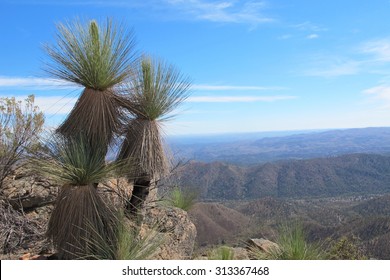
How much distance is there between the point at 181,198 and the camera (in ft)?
32.8

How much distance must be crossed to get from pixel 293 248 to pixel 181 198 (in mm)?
4814

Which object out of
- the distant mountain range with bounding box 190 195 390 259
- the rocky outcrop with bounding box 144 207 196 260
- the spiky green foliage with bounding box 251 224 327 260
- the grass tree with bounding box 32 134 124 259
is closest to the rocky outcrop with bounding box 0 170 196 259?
the rocky outcrop with bounding box 144 207 196 260

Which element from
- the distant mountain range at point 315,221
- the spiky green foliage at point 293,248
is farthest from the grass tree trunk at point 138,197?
the distant mountain range at point 315,221

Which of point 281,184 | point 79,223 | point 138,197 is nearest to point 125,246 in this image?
point 79,223

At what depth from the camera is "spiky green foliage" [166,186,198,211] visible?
989 cm

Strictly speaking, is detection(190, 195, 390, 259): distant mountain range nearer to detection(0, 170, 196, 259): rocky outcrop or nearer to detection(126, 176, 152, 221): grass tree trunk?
detection(0, 170, 196, 259): rocky outcrop

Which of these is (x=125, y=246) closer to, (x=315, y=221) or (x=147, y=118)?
(x=147, y=118)

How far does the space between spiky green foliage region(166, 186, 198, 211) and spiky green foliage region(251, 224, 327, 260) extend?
13.7 feet

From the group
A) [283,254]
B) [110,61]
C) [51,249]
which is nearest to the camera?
[283,254]

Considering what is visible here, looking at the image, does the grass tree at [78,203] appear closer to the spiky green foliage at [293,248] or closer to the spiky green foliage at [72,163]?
the spiky green foliage at [72,163]

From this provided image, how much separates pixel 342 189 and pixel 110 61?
Result: 7497 inches
